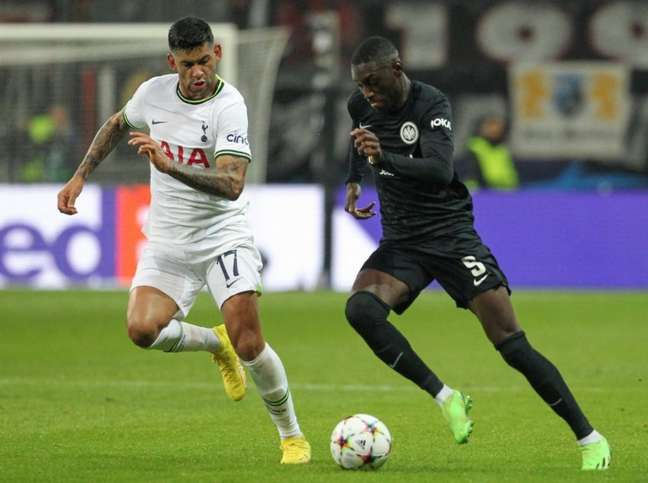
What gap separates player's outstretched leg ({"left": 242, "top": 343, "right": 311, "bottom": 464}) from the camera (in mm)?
7824

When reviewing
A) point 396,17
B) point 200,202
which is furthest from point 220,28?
point 200,202

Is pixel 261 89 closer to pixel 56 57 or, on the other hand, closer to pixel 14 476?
pixel 56 57

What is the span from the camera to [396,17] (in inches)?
1099

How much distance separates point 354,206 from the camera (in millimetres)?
8328

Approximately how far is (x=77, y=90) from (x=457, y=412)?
13181mm

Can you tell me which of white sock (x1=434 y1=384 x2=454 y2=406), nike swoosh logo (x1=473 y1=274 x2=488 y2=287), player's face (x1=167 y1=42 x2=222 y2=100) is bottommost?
white sock (x1=434 y1=384 x2=454 y2=406)

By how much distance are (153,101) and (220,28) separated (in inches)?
432

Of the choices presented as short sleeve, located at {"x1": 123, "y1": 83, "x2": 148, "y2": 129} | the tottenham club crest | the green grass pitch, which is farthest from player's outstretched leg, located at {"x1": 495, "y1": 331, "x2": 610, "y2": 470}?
short sleeve, located at {"x1": 123, "y1": 83, "x2": 148, "y2": 129}

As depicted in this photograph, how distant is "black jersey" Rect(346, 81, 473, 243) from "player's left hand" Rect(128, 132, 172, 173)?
1064 mm

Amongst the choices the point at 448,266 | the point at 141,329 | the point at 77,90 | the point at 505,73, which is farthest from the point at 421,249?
the point at 505,73

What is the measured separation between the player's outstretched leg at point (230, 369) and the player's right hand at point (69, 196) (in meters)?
1.12

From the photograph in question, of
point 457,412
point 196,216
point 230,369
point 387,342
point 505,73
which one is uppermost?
point 196,216

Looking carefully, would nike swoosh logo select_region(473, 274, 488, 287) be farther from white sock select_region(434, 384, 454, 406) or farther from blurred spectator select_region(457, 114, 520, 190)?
blurred spectator select_region(457, 114, 520, 190)

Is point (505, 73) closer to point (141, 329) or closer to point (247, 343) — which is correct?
point (141, 329)
